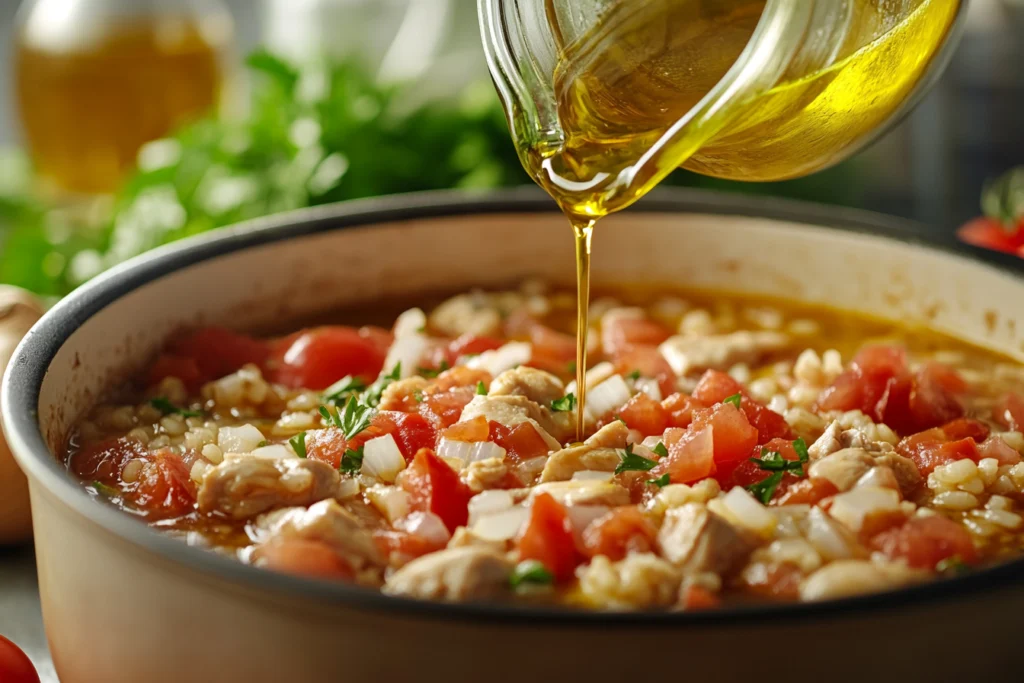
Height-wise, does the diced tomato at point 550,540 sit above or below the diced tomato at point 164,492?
above

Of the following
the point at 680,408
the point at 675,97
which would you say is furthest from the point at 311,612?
the point at 675,97

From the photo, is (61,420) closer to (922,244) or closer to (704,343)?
(704,343)

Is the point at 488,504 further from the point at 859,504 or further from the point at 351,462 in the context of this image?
the point at 859,504

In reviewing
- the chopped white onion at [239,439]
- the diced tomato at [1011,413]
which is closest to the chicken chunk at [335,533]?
the chopped white onion at [239,439]

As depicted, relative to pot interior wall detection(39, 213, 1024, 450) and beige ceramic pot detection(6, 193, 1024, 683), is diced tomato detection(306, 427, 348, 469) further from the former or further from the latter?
pot interior wall detection(39, 213, 1024, 450)

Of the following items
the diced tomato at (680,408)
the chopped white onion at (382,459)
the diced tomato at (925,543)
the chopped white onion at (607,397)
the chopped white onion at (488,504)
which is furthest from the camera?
the chopped white onion at (607,397)

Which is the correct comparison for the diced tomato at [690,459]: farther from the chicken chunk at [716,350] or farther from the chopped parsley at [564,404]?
the chicken chunk at [716,350]
